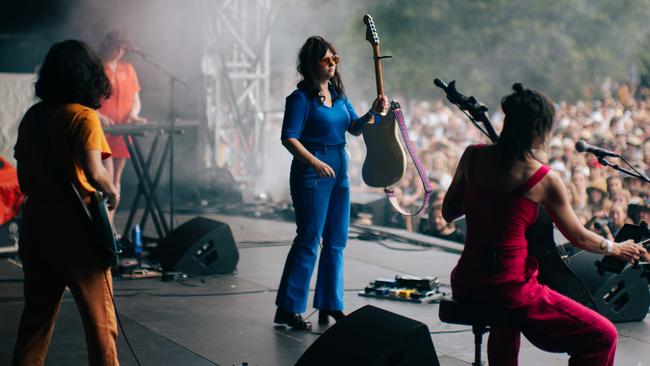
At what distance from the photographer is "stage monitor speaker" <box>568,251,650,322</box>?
5902 millimetres

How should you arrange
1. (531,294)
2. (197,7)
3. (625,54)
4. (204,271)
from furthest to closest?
(625,54)
(197,7)
(204,271)
(531,294)

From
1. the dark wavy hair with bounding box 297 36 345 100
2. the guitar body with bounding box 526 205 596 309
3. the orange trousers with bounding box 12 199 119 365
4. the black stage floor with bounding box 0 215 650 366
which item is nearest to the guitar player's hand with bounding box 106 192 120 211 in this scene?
the orange trousers with bounding box 12 199 119 365

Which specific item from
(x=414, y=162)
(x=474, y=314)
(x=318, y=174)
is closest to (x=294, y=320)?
(x=318, y=174)

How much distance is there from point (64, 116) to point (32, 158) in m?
0.23

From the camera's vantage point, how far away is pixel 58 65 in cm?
369

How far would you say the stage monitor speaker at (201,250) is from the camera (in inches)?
286

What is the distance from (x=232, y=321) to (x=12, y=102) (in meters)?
5.42

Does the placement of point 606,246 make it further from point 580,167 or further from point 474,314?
point 580,167

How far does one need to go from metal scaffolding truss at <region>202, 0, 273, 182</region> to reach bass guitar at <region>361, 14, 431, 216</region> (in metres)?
6.97

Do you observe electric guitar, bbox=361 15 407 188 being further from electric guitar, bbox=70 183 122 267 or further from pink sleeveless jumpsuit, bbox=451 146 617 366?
electric guitar, bbox=70 183 122 267

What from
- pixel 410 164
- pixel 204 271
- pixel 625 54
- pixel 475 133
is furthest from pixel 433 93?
pixel 204 271

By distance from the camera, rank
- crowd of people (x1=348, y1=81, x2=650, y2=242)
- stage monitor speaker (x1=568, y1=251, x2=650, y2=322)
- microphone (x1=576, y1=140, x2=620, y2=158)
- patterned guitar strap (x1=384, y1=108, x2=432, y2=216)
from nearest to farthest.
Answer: microphone (x1=576, y1=140, x2=620, y2=158) < patterned guitar strap (x1=384, y1=108, x2=432, y2=216) < stage monitor speaker (x1=568, y1=251, x2=650, y2=322) < crowd of people (x1=348, y1=81, x2=650, y2=242)

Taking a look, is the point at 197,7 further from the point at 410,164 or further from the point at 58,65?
the point at 58,65

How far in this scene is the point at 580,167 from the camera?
11555 millimetres
